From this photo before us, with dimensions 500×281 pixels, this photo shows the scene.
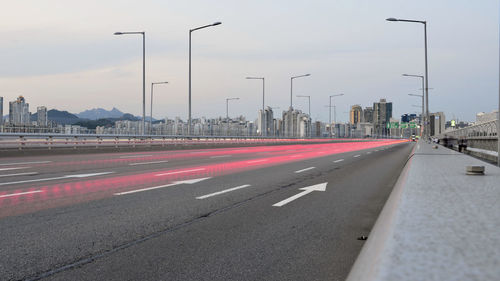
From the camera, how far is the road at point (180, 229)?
156 inches

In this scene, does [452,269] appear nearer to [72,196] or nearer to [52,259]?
[52,259]

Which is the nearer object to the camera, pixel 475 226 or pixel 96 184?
pixel 475 226

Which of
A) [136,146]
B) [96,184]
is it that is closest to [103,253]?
[96,184]

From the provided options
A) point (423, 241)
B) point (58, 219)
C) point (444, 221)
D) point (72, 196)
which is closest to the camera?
point (423, 241)

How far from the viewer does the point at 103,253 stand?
444 centimetres

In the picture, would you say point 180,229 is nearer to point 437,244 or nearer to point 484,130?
point 437,244

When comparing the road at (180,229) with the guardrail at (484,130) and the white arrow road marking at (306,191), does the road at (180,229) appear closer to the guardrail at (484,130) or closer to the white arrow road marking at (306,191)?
the white arrow road marking at (306,191)

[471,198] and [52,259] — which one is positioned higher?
[471,198]

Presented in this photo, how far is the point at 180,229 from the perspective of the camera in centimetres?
560

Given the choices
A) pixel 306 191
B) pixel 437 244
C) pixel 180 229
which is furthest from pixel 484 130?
pixel 437 244

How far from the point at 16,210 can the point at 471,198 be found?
21.5 ft

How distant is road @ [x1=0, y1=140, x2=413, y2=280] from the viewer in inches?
156

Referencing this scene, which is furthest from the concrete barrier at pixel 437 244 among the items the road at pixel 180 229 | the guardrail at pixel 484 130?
the guardrail at pixel 484 130

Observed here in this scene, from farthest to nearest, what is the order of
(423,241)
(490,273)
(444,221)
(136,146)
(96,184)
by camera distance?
(136,146) < (96,184) < (444,221) < (423,241) < (490,273)
